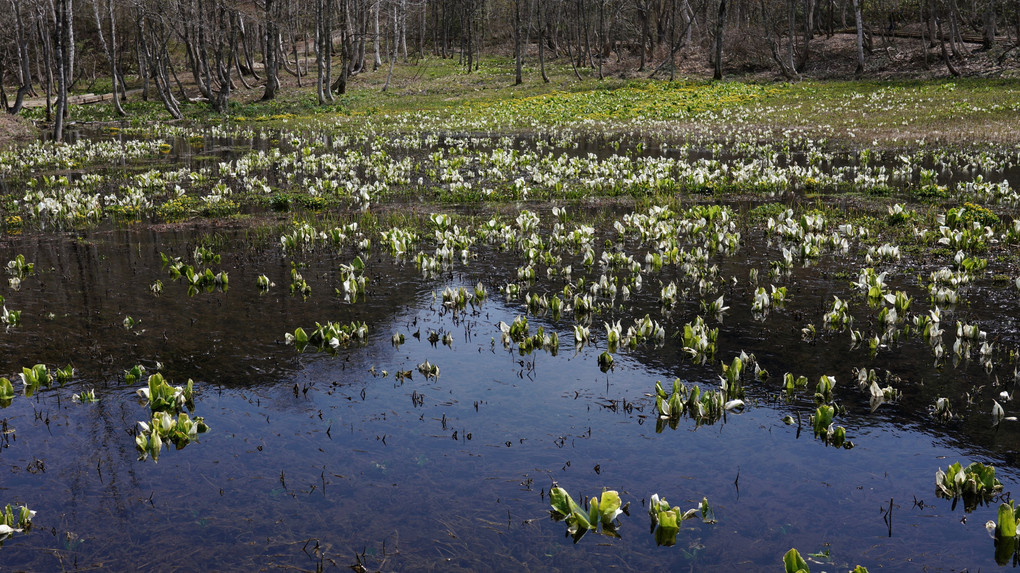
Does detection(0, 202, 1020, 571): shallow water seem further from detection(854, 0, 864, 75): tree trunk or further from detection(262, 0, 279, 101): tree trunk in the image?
detection(854, 0, 864, 75): tree trunk

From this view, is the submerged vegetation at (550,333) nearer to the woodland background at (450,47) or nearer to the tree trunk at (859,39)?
the woodland background at (450,47)

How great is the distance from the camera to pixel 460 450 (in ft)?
18.1

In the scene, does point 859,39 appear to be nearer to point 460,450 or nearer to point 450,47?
point 460,450

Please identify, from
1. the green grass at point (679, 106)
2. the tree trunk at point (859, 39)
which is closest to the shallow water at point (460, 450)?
the green grass at point (679, 106)

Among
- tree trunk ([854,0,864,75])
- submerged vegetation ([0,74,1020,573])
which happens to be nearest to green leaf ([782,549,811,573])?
submerged vegetation ([0,74,1020,573])

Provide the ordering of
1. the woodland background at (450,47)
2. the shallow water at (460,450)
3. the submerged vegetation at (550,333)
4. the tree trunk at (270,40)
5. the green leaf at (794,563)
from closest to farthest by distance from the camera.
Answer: the green leaf at (794,563) < the shallow water at (460,450) < the submerged vegetation at (550,333) < the tree trunk at (270,40) < the woodland background at (450,47)

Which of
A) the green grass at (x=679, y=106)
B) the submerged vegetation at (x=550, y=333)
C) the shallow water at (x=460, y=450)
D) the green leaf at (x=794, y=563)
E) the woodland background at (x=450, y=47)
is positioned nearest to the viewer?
the green leaf at (x=794, y=563)

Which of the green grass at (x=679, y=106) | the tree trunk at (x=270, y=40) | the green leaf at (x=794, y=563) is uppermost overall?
the tree trunk at (x=270, y=40)

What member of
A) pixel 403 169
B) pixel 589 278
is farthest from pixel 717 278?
pixel 403 169

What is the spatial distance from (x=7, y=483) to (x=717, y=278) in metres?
7.69

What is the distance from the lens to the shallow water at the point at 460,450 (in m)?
4.41

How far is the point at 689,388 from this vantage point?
21.4 feet

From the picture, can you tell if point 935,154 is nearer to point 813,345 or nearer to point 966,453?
point 813,345

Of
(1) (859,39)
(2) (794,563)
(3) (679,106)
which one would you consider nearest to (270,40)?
(3) (679,106)
